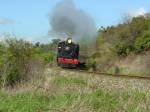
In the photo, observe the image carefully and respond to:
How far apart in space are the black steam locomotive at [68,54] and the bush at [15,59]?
20.7 meters

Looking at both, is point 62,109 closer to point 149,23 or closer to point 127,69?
point 127,69

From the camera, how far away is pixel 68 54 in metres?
46.3

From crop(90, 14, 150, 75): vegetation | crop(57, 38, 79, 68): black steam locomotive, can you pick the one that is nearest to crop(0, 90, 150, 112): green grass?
crop(90, 14, 150, 75): vegetation

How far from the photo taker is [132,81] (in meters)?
23.8

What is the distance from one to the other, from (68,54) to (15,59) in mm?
23267

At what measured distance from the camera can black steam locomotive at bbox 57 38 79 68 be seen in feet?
150

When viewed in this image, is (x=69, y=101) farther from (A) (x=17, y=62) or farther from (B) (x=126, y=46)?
(B) (x=126, y=46)

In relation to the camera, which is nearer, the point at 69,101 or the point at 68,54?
the point at 69,101

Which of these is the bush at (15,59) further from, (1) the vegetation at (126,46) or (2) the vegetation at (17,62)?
(1) the vegetation at (126,46)

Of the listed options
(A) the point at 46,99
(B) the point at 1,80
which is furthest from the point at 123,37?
(A) the point at 46,99

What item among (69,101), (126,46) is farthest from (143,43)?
(69,101)

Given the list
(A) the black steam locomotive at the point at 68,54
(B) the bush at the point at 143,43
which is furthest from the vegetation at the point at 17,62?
(A) the black steam locomotive at the point at 68,54

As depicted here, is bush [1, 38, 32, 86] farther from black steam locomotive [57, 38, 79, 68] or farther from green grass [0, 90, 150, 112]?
black steam locomotive [57, 38, 79, 68]

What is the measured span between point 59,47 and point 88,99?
34304 millimetres
